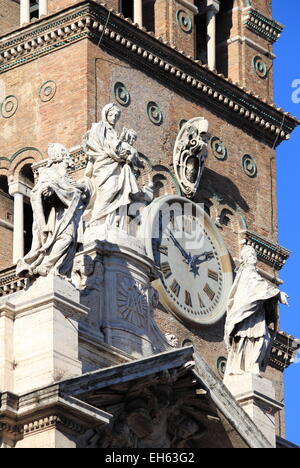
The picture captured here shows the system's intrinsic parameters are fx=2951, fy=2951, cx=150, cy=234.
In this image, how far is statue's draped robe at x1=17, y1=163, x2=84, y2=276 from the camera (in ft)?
135

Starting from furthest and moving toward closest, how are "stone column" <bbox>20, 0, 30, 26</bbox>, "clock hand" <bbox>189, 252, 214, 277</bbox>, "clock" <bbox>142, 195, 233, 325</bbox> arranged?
"stone column" <bbox>20, 0, 30, 26</bbox> < "clock hand" <bbox>189, 252, 214, 277</bbox> < "clock" <bbox>142, 195, 233, 325</bbox>

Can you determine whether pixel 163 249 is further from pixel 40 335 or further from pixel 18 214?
pixel 40 335

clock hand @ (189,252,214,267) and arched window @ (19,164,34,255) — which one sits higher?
arched window @ (19,164,34,255)

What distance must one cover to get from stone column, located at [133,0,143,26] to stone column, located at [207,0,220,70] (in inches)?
77.5

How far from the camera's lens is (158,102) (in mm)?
53969

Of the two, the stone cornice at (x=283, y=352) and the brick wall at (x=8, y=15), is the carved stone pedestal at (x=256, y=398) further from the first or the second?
the brick wall at (x=8, y=15)

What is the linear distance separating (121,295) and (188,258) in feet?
31.2

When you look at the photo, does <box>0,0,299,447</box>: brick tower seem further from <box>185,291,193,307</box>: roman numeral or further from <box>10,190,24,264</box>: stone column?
<box>185,291,193,307</box>: roman numeral

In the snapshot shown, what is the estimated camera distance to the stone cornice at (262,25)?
5728 centimetres

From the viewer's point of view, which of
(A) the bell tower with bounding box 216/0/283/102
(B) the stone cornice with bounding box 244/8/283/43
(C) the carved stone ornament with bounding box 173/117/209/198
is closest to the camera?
(C) the carved stone ornament with bounding box 173/117/209/198

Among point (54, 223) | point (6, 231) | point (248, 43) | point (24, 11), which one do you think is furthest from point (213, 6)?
point (54, 223)

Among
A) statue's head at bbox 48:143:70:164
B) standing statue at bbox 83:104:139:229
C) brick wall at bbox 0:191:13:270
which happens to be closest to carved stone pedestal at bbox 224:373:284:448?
standing statue at bbox 83:104:139:229
